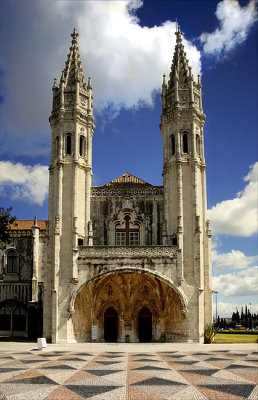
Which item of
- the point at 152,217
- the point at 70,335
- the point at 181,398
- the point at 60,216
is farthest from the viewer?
the point at 152,217

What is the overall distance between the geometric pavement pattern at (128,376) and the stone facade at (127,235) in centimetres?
1032

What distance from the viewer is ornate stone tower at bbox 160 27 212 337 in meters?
33.9

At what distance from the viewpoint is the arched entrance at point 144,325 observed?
35281mm

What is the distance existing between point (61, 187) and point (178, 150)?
994cm

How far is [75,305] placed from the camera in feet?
110

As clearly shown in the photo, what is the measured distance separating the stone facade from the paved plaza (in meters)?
9.86

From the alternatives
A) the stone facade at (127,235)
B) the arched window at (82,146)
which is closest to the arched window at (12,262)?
the stone facade at (127,235)

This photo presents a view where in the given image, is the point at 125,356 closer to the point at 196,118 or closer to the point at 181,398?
the point at 181,398

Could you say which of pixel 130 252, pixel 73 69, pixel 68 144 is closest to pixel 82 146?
pixel 68 144

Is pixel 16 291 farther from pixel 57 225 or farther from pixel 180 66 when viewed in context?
pixel 180 66

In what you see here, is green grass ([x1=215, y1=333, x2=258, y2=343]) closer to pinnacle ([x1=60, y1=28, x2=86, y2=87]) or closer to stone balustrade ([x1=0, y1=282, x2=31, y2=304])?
stone balustrade ([x1=0, y1=282, x2=31, y2=304])

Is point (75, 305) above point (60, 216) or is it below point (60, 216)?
below

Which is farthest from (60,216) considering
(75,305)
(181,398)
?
(181,398)

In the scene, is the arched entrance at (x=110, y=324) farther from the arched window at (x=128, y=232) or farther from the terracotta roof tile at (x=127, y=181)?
the terracotta roof tile at (x=127, y=181)
